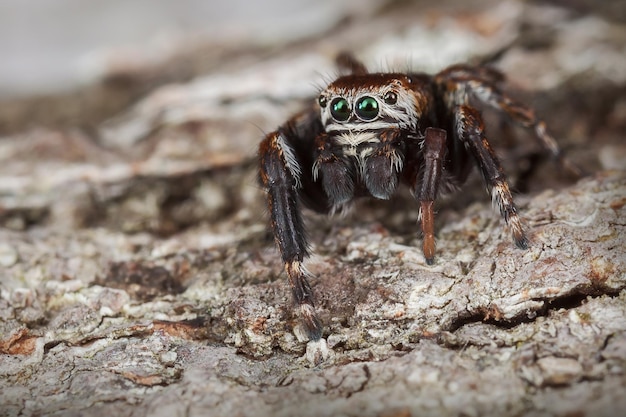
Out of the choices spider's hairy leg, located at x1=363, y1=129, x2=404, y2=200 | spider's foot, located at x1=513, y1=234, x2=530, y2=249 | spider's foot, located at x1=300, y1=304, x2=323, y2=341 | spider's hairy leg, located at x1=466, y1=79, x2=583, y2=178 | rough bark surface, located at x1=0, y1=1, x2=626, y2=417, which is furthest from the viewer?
spider's hairy leg, located at x1=466, y1=79, x2=583, y2=178

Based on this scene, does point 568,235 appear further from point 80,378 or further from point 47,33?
point 47,33

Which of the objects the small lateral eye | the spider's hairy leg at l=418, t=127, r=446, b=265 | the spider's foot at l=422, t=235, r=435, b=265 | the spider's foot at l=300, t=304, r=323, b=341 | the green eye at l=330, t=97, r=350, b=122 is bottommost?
the spider's foot at l=300, t=304, r=323, b=341

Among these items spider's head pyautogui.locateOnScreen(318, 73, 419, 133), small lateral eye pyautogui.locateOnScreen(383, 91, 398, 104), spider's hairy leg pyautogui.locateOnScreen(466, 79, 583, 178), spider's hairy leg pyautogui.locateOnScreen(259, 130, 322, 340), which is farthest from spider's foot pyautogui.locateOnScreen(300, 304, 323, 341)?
spider's hairy leg pyautogui.locateOnScreen(466, 79, 583, 178)

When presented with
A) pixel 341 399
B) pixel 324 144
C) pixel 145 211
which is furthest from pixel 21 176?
pixel 341 399

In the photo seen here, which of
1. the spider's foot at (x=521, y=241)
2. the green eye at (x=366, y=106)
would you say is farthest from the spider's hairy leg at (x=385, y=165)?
the spider's foot at (x=521, y=241)

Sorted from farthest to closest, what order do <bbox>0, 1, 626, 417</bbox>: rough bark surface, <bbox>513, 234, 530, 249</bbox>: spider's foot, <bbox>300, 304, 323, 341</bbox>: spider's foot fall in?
<bbox>513, 234, 530, 249</bbox>: spider's foot, <bbox>300, 304, 323, 341</bbox>: spider's foot, <bbox>0, 1, 626, 417</bbox>: rough bark surface

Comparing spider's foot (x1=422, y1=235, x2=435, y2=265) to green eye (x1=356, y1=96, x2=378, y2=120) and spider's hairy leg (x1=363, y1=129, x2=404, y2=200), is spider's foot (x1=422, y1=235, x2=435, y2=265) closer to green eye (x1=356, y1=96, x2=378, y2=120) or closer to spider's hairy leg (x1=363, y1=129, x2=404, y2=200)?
spider's hairy leg (x1=363, y1=129, x2=404, y2=200)

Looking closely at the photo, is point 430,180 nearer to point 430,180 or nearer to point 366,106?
point 430,180

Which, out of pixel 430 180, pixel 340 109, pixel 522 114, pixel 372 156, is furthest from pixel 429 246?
pixel 522 114
